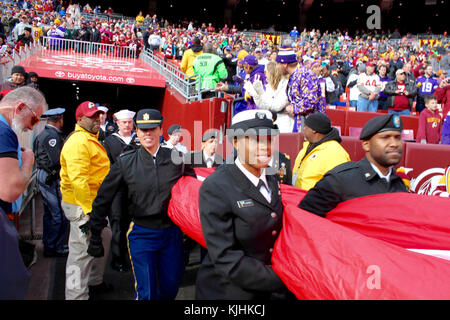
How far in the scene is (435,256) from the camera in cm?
206

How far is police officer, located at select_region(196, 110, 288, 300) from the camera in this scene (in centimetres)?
218

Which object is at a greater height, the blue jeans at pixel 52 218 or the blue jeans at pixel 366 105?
the blue jeans at pixel 366 105

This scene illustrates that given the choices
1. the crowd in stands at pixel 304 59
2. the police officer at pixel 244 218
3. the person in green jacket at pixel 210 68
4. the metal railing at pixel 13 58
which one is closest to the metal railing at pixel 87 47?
the crowd in stands at pixel 304 59

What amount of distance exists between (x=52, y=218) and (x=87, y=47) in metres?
19.2

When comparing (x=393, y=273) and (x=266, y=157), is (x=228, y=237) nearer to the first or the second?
(x=266, y=157)

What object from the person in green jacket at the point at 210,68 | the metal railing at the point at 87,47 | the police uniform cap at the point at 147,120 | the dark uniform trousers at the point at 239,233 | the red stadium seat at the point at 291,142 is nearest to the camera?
the dark uniform trousers at the point at 239,233

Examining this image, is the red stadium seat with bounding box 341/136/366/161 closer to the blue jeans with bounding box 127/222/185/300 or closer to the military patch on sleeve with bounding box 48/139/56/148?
the blue jeans with bounding box 127/222/185/300

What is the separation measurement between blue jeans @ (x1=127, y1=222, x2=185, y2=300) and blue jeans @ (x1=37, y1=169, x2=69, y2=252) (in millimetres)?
2569

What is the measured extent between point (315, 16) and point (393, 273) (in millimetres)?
54857

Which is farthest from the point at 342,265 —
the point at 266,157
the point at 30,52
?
the point at 30,52

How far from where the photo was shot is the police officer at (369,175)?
251cm

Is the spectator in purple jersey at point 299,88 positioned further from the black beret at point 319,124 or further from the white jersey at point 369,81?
the white jersey at point 369,81

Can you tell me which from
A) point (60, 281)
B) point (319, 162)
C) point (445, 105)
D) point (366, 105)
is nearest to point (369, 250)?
point (319, 162)

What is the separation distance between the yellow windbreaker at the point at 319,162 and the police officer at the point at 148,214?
1.27 metres
